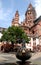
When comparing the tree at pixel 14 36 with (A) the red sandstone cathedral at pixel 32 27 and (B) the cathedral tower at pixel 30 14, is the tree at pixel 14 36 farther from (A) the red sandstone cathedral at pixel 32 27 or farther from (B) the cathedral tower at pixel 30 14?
(B) the cathedral tower at pixel 30 14

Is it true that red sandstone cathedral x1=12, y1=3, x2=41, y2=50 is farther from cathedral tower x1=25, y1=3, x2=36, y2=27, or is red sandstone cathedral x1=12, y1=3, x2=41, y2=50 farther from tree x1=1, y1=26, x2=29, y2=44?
tree x1=1, y1=26, x2=29, y2=44

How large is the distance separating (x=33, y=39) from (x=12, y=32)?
15.8m

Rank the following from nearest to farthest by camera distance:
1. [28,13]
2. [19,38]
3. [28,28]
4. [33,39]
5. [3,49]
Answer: [19,38] < [3,49] < [33,39] < [28,28] < [28,13]

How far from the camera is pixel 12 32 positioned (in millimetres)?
51594

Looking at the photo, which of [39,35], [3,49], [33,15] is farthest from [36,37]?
[33,15]

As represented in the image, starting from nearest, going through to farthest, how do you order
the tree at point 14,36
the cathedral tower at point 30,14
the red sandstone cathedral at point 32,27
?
the tree at point 14,36 → the red sandstone cathedral at point 32,27 → the cathedral tower at point 30,14

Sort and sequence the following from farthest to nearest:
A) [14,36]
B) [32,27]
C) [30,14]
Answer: [30,14]
[32,27]
[14,36]

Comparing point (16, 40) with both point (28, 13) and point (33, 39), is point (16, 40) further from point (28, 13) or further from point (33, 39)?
point (28, 13)

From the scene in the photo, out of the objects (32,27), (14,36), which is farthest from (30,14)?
(14,36)

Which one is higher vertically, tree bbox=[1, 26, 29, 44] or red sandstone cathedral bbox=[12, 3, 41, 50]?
red sandstone cathedral bbox=[12, 3, 41, 50]

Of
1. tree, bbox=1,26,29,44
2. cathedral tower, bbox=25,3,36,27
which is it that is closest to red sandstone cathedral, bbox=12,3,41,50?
cathedral tower, bbox=25,3,36,27

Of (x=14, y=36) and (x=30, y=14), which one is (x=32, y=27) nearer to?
(x=30, y=14)

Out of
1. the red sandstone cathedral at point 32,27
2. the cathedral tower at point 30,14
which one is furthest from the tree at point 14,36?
the cathedral tower at point 30,14

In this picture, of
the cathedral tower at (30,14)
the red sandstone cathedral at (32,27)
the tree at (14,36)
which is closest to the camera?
the tree at (14,36)
